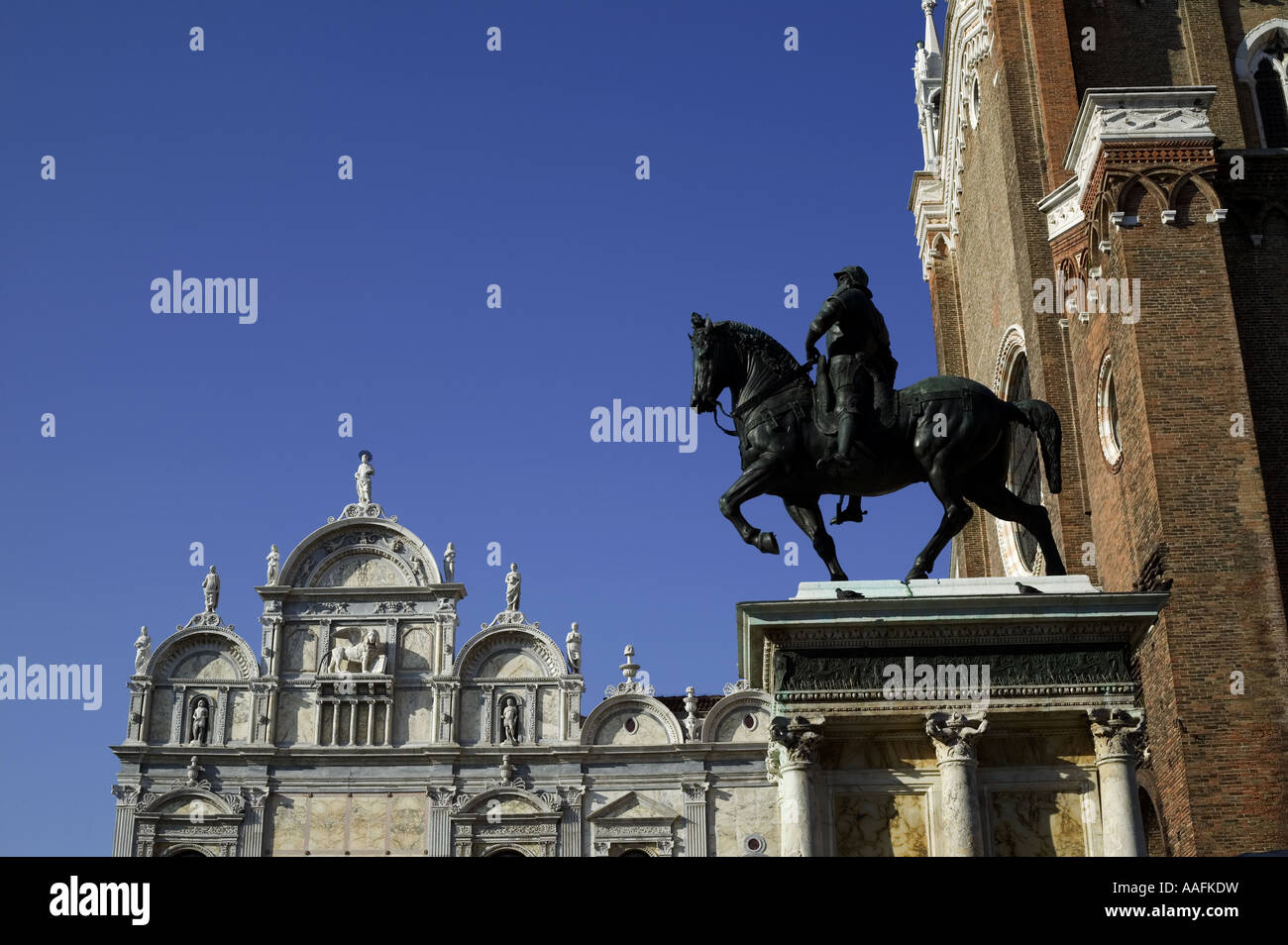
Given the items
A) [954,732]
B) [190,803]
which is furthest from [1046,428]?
[190,803]

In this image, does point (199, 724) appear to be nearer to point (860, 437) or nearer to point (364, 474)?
point (364, 474)

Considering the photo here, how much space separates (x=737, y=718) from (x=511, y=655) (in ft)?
19.2

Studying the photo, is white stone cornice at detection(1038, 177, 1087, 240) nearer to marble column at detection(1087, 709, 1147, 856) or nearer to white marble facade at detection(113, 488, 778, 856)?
marble column at detection(1087, 709, 1147, 856)

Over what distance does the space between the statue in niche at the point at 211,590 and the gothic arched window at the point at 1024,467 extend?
2189 cm

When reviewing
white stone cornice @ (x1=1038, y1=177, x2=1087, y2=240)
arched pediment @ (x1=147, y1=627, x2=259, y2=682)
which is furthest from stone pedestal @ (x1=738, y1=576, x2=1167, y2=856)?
arched pediment @ (x1=147, y1=627, x2=259, y2=682)

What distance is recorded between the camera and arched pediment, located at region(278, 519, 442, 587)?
124 feet

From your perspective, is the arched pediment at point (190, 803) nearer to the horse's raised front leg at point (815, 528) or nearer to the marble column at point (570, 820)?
the marble column at point (570, 820)

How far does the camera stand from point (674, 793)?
35750 mm

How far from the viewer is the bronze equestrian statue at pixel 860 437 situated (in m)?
12.3

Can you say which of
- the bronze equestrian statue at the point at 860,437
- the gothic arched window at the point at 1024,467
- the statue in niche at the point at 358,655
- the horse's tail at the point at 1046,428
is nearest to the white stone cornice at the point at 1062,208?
the gothic arched window at the point at 1024,467

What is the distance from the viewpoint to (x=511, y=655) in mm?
37312

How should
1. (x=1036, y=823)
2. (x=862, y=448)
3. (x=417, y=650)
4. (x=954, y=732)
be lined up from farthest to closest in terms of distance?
(x=417, y=650), (x=862, y=448), (x=1036, y=823), (x=954, y=732)

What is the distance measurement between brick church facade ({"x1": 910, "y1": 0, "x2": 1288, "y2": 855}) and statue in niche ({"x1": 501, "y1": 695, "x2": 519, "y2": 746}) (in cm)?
1428
